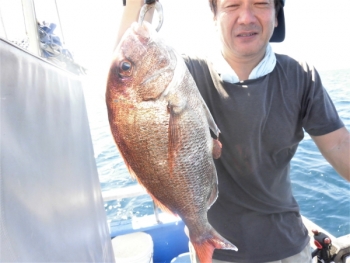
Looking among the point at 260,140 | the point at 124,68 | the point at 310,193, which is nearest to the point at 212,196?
the point at 260,140

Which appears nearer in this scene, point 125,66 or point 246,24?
point 125,66

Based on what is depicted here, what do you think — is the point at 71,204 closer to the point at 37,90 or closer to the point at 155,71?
the point at 37,90

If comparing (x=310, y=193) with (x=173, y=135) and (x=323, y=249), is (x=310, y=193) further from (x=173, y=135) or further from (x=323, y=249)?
(x=173, y=135)

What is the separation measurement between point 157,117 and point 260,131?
0.81m

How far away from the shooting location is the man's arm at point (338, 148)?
5.56ft

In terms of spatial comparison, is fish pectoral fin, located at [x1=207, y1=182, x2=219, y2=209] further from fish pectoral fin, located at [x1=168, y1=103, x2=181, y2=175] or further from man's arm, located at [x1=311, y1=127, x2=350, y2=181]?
man's arm, located at [x1=311, y1=127, x2=350, y2=181]

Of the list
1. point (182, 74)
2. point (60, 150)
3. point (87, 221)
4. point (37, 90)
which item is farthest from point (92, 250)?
point (182, 74)

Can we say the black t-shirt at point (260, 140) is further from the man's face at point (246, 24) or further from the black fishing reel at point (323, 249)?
the black fishing reel at point (323, 249)

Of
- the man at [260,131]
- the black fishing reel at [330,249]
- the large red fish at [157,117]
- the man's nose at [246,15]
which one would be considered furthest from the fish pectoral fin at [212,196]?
the black fishing reel at [330,249]

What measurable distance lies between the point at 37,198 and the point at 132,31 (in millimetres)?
749

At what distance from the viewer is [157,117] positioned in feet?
3.68

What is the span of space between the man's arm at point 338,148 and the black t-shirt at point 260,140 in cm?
5

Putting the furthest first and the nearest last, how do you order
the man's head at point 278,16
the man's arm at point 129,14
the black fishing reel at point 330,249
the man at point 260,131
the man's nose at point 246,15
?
1. the black fishing reel at point 330,249
2. the man's head at point 278,16
3. the man at point 260,131
4. the man's nose at point 246,15
5. the man's arm at point 129,14

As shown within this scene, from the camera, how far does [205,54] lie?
1839 millimetres
